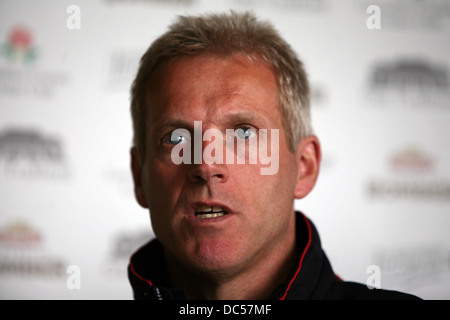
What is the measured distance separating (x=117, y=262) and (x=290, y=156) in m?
1.88

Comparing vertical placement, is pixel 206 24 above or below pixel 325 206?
above

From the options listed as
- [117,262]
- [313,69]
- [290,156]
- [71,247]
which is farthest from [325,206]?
[290,156]

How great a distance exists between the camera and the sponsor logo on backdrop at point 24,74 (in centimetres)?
297

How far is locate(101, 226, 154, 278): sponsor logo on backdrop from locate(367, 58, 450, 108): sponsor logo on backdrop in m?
1.64

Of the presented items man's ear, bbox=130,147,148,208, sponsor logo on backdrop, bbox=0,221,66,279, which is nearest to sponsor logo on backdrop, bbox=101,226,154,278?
sponsor logo on backdrop, bbox=0,221,66,279

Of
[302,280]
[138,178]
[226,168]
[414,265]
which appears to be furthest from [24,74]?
[414,265]

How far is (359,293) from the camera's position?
129 centimetres

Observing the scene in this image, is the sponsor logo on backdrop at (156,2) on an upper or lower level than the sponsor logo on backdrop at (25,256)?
upper

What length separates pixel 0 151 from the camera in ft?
9.71

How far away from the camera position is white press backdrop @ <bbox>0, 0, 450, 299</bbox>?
2.94m

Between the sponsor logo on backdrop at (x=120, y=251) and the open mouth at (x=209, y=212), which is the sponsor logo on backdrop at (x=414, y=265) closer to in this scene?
the sponsor logo on backdrop at (x=120, y=251)

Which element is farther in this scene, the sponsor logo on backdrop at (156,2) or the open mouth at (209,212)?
the sponsor logo on backdrop at (156,2)

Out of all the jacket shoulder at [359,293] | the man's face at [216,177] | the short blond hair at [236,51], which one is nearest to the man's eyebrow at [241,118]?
the man's face at [216,177]

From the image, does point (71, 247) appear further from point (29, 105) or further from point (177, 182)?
point (177, 182)
